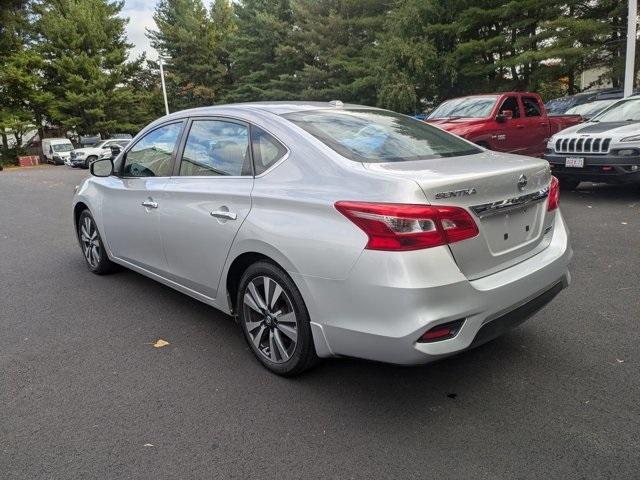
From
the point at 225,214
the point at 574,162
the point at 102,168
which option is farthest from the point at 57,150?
the point at 225,214

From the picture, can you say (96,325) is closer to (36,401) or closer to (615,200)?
(36,401)

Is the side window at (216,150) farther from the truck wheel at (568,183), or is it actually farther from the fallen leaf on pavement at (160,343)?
the truck wheel at (568,183)

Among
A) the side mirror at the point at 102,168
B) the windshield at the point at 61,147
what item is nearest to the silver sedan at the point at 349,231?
the side mirror at the point at 102,168

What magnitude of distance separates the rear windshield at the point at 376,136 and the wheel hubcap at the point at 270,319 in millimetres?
888

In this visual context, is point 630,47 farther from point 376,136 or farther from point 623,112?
point 376,136

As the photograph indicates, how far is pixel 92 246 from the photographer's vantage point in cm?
534

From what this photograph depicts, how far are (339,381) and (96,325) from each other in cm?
215

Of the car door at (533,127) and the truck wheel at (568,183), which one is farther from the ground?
the car door at (533,127)

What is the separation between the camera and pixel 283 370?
3.05 metres

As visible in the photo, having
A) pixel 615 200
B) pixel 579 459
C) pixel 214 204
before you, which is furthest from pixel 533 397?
pixel 615 200

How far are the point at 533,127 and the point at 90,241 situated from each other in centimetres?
839

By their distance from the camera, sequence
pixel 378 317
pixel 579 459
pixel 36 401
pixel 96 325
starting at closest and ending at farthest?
pixel 579 459 < pixel 378 317 < pixel 36 401 < pixel 96 325

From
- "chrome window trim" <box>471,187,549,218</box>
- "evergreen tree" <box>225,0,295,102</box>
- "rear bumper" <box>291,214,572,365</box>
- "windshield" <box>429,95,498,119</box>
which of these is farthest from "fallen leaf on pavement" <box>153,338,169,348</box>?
"evergreen tree" <box>225,0,295,102</box>

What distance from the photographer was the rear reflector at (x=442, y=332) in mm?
2381
